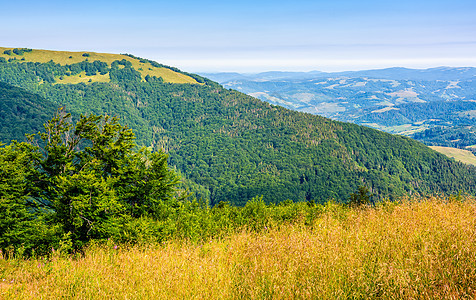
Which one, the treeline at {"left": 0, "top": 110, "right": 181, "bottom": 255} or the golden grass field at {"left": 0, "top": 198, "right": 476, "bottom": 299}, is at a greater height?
the golden grass field at {"left": 0, "top": 198, "right": 476, "bottom": 299}

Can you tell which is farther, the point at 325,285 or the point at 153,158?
the point at 153,158

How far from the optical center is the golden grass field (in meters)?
3.62

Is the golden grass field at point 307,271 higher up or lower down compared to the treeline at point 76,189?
higher up

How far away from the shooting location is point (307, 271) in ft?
13.9

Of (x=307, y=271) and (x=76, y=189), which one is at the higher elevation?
(x=307, y=271)

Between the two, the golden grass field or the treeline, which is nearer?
the golden grass field

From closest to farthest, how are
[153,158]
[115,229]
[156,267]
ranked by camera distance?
1. [156,267]
2. [115,229]
3. [153,158]

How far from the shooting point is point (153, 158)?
75.6 ft

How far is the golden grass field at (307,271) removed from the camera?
362cm

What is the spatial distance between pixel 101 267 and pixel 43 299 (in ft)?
3.32

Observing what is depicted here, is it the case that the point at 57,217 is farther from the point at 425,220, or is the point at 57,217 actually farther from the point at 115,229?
the point at 425,220

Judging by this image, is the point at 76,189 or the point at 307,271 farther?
the point at 76,189

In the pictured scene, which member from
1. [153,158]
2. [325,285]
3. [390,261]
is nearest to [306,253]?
[325,285]

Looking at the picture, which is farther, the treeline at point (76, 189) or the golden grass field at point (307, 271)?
the treeline at point (76, 189)
